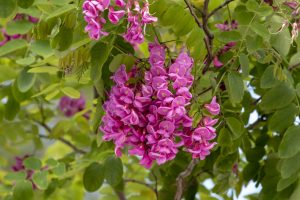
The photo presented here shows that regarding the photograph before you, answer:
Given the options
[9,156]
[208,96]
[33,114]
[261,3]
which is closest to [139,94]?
[208,96]

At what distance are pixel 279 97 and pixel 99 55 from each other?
42cm

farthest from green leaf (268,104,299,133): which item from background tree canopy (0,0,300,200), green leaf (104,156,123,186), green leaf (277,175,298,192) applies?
green leaf (104,156,123,186)

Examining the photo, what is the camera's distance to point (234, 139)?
1.22m

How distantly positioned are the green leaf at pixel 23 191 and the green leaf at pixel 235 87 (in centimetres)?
56

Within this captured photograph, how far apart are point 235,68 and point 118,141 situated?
10.7 inches

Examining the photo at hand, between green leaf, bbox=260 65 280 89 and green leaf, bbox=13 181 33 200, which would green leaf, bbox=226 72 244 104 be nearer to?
green leaf, bbox=260 65 280 89

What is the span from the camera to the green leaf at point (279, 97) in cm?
129

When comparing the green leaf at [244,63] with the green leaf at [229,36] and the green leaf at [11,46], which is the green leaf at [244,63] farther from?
the green leaf at [11,46]

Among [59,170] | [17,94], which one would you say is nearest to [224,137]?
[59,170]

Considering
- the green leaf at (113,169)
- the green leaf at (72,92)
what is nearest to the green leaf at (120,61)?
the green leaf at (72,92)

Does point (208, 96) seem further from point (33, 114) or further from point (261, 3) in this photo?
point (33, 114)

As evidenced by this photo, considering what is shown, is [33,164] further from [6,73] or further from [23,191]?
[6,73]

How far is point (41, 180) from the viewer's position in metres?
1.44

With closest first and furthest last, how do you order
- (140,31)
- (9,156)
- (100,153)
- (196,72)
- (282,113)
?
(140,31) < (196,72) < (282,113) < (100,153) < (9,156)
